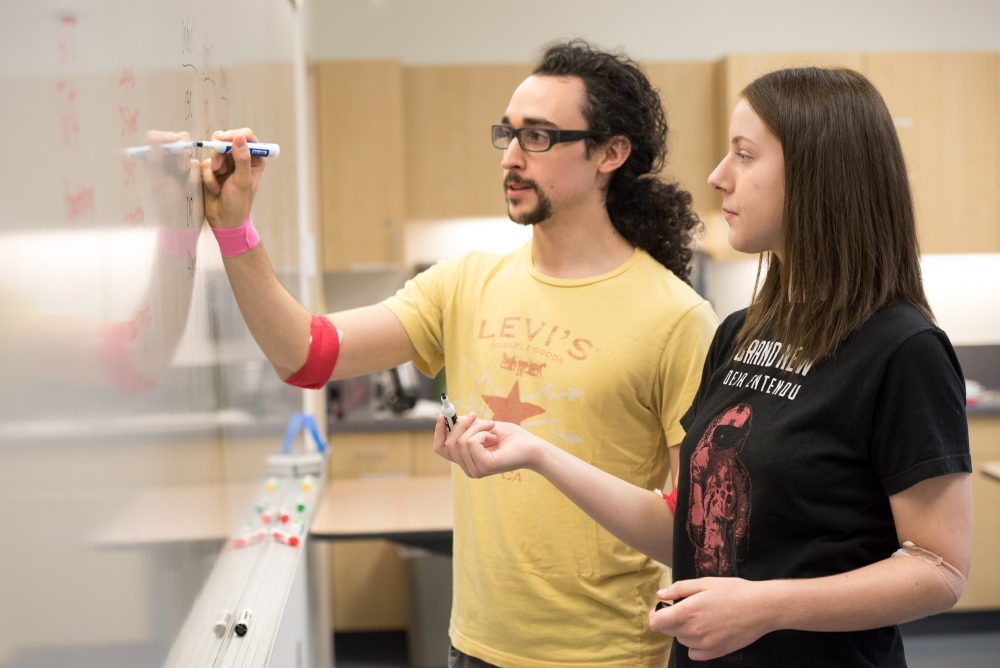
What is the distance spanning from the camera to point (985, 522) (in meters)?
4.34

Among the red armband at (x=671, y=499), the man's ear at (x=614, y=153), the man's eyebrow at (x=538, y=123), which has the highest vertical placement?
the man's eyebrow at (x=538, y=123)

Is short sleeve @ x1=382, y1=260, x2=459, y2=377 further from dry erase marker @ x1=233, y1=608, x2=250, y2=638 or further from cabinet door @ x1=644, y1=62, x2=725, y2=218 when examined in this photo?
cabinet door @ x1=644, y1=62, x2=725, y2=218

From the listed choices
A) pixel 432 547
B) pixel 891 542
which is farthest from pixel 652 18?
pixel 891 542

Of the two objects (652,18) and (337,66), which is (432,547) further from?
(652,18)

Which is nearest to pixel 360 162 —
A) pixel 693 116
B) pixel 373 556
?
pixel 693 116

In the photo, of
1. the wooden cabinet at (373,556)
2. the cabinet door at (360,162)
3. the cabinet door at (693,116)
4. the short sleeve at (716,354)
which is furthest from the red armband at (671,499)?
the cabinet door at (693,116)

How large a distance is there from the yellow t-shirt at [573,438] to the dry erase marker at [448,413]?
287 mm

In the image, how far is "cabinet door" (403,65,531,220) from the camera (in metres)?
4.50

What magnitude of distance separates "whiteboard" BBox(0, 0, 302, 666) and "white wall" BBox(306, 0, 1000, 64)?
3.32 m

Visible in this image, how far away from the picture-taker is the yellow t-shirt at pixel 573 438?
1583 mm

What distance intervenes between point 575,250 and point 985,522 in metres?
3.39

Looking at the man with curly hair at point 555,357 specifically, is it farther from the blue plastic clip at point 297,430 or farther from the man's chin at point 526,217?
the blue plastic clip at point 297,430

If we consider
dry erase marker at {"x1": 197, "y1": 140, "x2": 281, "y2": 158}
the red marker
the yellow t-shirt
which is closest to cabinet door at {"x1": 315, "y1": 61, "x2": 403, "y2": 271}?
the red marker

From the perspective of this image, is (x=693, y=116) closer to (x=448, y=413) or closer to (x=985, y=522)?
(x=985, y=522)
